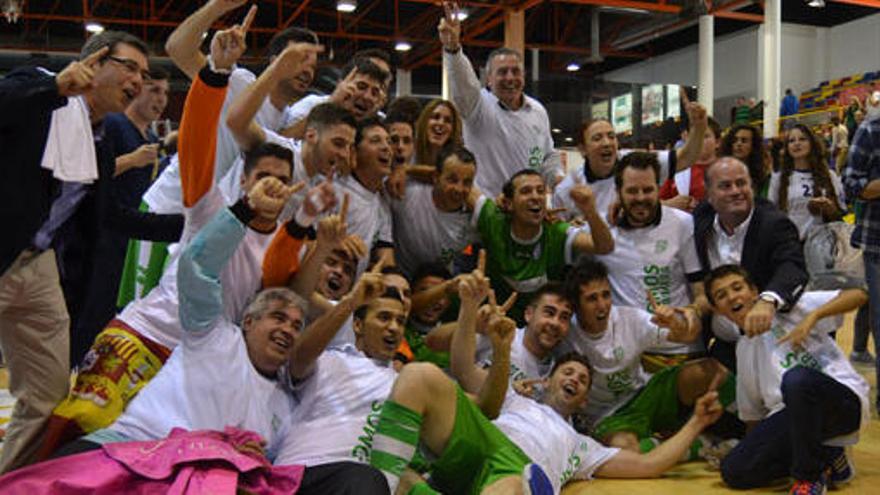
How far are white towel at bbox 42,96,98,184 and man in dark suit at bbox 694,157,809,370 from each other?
9.12 feet

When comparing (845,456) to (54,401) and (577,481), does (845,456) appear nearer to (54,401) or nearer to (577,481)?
(577,481)

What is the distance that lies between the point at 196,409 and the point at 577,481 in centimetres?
172

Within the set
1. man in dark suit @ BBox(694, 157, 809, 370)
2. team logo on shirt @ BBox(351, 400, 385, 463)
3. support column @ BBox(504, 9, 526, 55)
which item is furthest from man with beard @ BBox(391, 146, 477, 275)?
support column @ BBox(504, 9, 526, 55)

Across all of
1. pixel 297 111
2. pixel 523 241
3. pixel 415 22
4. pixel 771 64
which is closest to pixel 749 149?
pixel 523 241

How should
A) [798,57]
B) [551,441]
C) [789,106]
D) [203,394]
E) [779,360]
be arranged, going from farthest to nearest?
[798,57], [789,106], [779,360], [551,441], [203,394]

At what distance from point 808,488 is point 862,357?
3.10 metres

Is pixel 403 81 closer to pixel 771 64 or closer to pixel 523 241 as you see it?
pixel 771 64

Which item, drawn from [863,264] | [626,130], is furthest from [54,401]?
[626,130]

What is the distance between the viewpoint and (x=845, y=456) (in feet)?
11.4

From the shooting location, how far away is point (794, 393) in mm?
3305

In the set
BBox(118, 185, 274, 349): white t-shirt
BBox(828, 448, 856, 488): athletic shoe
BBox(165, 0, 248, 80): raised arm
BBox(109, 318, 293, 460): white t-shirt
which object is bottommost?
BBox(828, 448, 856, 488): athletic shoe

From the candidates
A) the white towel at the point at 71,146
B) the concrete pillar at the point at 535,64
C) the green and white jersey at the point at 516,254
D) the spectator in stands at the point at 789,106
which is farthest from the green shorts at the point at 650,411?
the concrete pillar at the point at 535,64

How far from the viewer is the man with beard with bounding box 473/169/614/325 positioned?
418 centimetres

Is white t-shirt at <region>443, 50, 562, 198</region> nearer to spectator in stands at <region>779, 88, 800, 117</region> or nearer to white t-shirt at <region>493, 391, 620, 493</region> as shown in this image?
white t-shirt at <region>493, 391, 620, 493</region>
